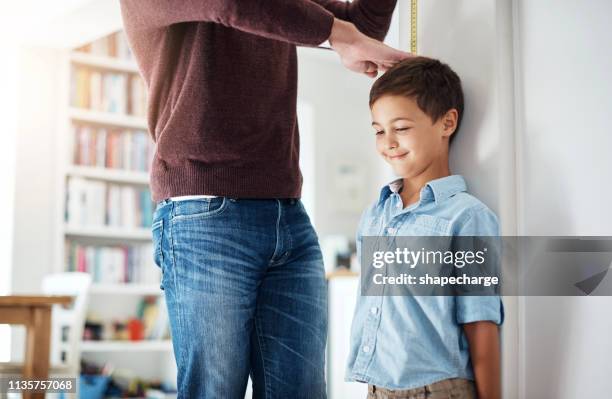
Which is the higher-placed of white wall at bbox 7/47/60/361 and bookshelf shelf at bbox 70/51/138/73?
bookshelf shelf at bbox 70/51/138/73

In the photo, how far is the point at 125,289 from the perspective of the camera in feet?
13.5

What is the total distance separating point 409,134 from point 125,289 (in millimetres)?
3235

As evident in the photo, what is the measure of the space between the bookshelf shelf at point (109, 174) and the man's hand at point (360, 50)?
316cm

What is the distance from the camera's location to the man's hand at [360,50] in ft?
3.67

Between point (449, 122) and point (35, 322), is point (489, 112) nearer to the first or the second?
point (449, 122)

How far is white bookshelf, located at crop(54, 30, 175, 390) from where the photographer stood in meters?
4.04

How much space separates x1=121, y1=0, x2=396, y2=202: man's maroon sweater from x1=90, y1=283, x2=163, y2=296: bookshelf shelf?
3.08 meters

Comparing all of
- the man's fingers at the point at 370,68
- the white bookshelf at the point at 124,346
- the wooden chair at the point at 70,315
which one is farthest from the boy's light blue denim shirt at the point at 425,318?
the white bookshelf at the point at 124,346

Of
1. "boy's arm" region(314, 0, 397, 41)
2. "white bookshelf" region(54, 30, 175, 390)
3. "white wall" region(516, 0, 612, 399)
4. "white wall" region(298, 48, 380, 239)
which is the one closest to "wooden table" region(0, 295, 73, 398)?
"white bookshelf" region(54, 30, 175, 390)

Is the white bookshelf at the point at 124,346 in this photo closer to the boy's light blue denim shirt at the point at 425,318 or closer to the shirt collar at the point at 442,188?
the boy's light blue denim shirt at the point at 425,318

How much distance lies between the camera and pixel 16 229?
3.97m

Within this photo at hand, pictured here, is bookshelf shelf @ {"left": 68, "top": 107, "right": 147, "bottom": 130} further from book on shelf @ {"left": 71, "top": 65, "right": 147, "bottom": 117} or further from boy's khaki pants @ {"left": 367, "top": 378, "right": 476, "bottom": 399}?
boy's khaki pants @ {"left": 367, "top": 378, "right": 476, "bottom": 399}

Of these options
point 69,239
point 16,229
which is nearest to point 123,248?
point 69,239

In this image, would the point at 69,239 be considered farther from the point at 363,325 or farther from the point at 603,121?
the point at 603,121
